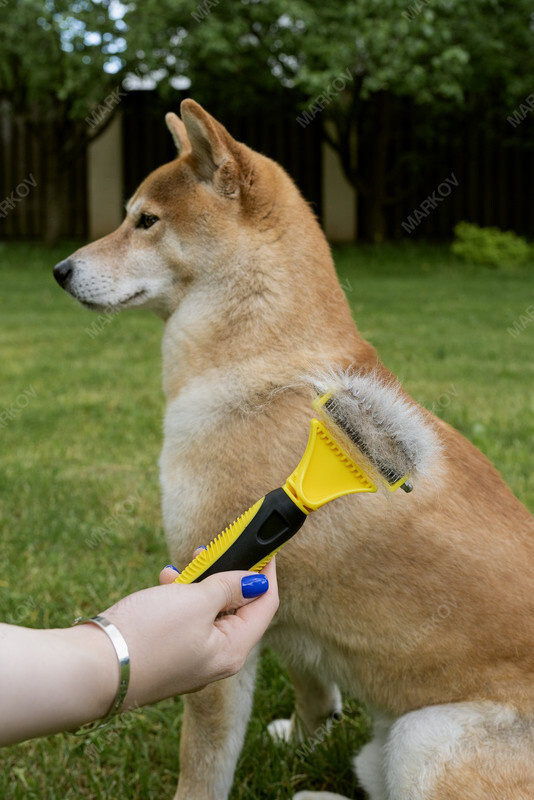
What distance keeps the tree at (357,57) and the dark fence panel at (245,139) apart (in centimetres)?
75

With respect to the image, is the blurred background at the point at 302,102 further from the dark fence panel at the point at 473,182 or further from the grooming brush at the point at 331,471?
the grooming brush at the point at 331,471

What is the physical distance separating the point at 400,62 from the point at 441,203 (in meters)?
5.99

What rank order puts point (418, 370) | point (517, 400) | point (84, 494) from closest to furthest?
point (84, 494) < point (517, 400) < point (418, 370)

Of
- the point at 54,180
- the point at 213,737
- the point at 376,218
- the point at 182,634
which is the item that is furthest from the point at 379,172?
the point at 182,634

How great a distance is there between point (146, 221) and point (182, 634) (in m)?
1.54

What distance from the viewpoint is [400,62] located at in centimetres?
1059

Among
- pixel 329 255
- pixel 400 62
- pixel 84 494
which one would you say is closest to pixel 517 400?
pixel 84 494

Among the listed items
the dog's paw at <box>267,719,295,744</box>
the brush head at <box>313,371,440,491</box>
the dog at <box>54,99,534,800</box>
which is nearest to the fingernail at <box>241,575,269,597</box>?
the brush head at <box>313,371,440,491</box>

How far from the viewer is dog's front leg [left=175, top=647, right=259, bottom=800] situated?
79.0 inches

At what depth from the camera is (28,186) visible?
634 inches

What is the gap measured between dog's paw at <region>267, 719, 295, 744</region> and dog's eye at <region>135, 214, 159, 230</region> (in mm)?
1538

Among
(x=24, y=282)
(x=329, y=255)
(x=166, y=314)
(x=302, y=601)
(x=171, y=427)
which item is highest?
(x=329, y=255)

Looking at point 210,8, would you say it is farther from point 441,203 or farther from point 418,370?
point 418,370

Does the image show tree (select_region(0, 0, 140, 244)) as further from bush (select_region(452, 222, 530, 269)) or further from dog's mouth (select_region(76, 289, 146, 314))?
dog's mouth (select_region(76, 289, 146, 314))
